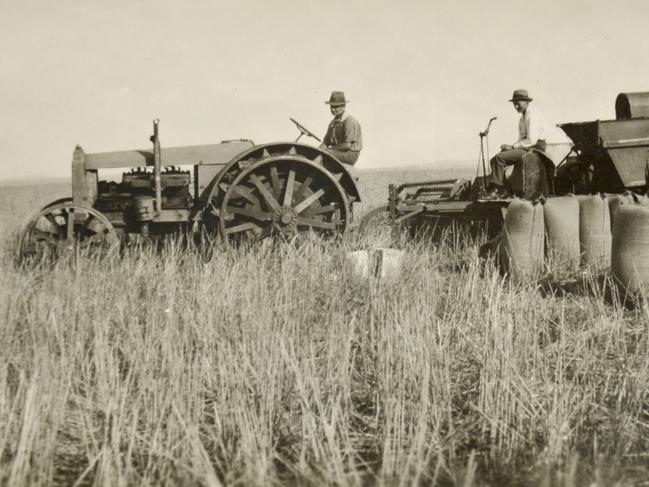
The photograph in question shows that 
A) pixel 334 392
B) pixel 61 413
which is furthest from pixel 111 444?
pixel 334 392

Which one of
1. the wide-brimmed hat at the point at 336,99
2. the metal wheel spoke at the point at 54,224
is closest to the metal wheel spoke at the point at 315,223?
the wide-brimmed hat at the point at 336,99

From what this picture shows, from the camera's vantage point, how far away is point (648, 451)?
2.82 m

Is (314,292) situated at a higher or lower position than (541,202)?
lower

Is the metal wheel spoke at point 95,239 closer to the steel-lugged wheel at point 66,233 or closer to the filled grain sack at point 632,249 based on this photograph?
the steel-lugged wheel at point 66,233

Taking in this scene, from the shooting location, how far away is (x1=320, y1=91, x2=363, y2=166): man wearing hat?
26.0ft

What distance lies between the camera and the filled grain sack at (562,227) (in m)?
6.69

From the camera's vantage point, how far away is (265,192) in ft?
23.3

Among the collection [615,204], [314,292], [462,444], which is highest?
[615,204]

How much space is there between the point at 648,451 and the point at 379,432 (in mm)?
1058

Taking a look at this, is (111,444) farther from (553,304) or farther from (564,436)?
(553,304)

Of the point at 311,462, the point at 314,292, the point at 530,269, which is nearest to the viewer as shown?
the point at 311,462

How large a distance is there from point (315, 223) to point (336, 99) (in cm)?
212

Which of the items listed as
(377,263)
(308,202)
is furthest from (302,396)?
(308,202)

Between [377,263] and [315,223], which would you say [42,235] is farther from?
[377,263]
